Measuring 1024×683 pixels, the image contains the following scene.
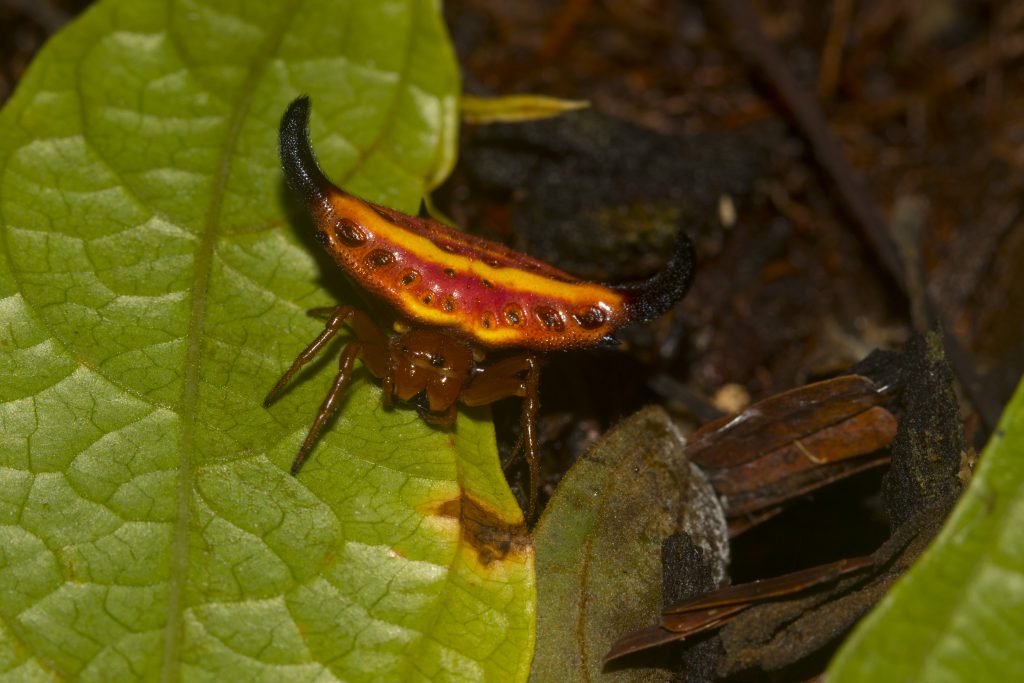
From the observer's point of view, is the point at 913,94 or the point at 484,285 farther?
the point at 913,94

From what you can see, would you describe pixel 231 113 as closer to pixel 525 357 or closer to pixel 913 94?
pixel 525 357

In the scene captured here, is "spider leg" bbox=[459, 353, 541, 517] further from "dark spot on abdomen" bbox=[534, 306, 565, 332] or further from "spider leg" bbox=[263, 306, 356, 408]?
"spider leg" bbox=[263, 306, 356, 408]

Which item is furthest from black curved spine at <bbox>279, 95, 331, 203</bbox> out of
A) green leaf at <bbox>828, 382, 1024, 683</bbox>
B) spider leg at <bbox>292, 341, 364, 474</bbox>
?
green leaf at <bbox>828, 382, 1024, 683</bbox>

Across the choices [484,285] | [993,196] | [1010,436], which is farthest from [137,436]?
[993,196]

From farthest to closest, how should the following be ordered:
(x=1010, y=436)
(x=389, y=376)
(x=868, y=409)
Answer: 1. (x=868, y=409)
2. (x=389, y=376)
3. (x=1010, y=436)

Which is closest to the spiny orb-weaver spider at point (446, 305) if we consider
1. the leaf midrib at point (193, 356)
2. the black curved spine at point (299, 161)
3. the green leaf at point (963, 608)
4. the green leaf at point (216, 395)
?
the black curved spine at point (299, 161)

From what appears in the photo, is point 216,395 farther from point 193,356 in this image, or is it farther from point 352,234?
point 352,234

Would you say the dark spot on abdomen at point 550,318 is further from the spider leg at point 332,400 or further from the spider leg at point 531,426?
the spider leg at point 332,400
